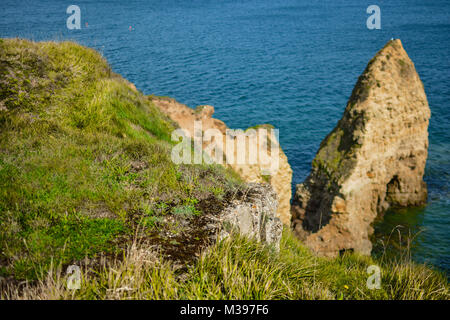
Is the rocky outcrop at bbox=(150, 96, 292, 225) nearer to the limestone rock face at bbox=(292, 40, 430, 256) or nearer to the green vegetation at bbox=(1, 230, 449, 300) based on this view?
the limestone rock face at bbox=(292, 40, 430, 256)

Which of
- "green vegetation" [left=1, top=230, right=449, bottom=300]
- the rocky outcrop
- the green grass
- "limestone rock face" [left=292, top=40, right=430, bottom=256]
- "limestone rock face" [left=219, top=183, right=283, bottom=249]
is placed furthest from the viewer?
"limestone rock face" [left=292, top=40, right=430, bottom=256]

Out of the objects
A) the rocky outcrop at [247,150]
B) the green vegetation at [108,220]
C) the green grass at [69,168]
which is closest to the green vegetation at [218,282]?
the green vegetation at [108,220]

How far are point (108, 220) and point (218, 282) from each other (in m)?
2.25

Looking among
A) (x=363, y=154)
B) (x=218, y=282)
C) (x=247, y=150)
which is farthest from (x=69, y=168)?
(x=363, y=154)

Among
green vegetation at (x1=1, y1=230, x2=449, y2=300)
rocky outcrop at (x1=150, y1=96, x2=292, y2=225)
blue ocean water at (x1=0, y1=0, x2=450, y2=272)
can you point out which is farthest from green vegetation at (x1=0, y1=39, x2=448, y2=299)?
blue ocean water at (x1=0, y1=0, x2=450, y2=272)

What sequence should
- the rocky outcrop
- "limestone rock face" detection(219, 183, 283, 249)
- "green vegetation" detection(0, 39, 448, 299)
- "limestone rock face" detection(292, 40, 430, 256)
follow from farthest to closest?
"limestone rock face" detection(292, 40, 430, 256), the rocky outcrop, "limestone rock face" detection(219, 183, 283, 249), "green vegetation" detection(0, 39, 448, 299)

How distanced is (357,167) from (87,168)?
56.9ft

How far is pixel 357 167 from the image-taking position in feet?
66.1

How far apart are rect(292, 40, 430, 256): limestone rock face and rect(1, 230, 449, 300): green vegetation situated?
13573 millimetres

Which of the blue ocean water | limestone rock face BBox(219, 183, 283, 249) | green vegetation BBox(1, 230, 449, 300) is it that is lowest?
green vegetation BBox(1, 230, 449, 300)

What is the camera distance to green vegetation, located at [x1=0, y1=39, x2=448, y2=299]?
435 cm

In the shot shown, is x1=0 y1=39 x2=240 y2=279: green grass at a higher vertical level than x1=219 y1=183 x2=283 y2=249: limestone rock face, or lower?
higher

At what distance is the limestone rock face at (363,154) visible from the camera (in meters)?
20.2

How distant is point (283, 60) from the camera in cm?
6475
